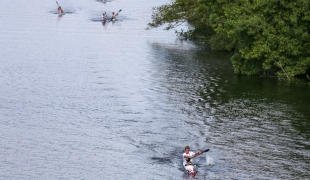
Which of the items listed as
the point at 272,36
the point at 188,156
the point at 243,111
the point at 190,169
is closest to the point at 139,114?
the point at 243,111

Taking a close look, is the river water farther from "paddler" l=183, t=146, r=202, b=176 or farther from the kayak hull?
"paddler" l=183, t=146, r=202, b=176

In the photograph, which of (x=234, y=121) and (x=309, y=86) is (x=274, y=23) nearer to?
(x=309, y=86)

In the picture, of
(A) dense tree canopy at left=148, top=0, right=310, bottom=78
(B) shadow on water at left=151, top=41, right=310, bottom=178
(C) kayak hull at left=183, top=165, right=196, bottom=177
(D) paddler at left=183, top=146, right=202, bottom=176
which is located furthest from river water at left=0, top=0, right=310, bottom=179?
(A) dense tree canopy at left=148, top=0, right=310, bottom=78

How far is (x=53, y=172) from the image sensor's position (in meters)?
39.6

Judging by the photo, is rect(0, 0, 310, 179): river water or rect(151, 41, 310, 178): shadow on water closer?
rect(0, 0, 310, 179): river water

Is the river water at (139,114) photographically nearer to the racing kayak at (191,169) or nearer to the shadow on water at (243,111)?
the shadow on water at (243,111)

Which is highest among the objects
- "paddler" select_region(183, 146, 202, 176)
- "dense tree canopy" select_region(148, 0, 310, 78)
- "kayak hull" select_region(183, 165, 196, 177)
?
"dense tree canopy" select_region(148, 0, 310, 78)

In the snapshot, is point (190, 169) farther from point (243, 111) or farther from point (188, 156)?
point (243, 111)

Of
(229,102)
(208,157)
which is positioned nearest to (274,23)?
(229,102)

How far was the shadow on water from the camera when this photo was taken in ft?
137

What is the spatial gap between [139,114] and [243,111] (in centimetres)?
923

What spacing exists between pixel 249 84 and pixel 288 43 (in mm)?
5878

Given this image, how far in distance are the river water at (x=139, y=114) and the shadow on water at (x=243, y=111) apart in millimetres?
84

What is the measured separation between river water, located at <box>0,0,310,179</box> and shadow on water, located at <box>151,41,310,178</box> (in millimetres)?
84
